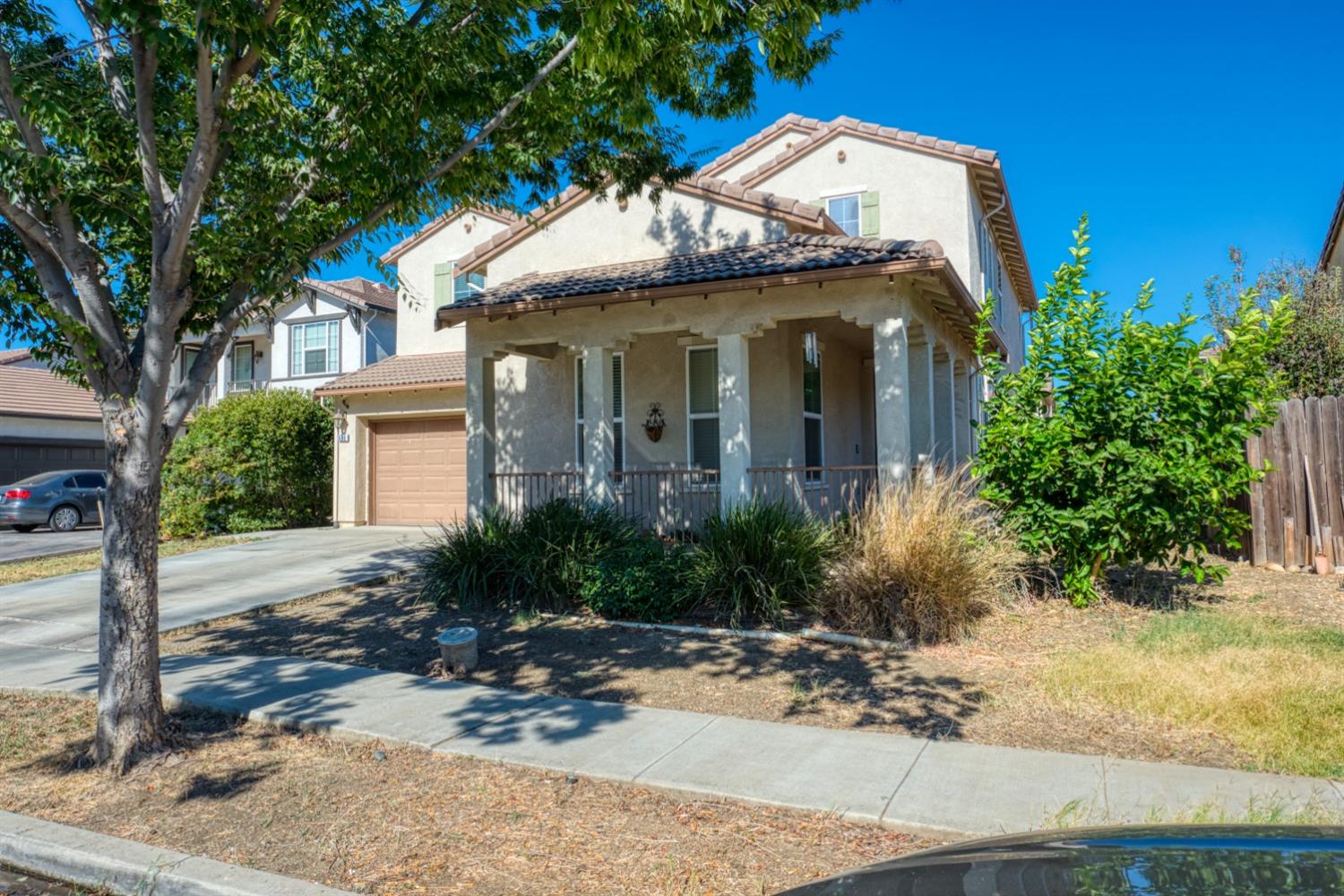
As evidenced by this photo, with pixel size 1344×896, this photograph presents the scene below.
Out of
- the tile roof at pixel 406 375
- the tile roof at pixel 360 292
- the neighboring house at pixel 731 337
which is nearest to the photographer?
the neighboring house at pixel 731 337

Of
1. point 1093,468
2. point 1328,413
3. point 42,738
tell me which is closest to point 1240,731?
point 1093,468

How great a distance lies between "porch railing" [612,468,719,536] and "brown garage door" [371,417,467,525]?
22.5 ft

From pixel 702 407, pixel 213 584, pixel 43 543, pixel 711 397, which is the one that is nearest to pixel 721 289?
pixel 711 397

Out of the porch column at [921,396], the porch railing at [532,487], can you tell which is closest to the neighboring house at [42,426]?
the porch railing at [532,487]

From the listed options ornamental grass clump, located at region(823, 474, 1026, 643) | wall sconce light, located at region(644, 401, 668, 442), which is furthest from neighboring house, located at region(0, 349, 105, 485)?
ornamental grass clump, located at region(823, 474, 1026, 643)

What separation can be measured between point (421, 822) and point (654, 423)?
9.00 m

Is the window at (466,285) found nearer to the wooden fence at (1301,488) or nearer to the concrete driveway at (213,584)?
the concrete driveway at (213,584)

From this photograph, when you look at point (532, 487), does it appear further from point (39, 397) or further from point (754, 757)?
point (39, 397)

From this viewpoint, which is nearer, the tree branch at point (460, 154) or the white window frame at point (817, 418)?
the tree branch at point (460, 154)

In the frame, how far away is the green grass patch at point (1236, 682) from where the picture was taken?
496 cm

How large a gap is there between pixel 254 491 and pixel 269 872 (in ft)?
51.8

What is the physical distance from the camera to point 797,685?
6602 mm

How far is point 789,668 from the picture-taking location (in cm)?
709

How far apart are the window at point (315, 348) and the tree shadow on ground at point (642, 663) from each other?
15.9 meters
